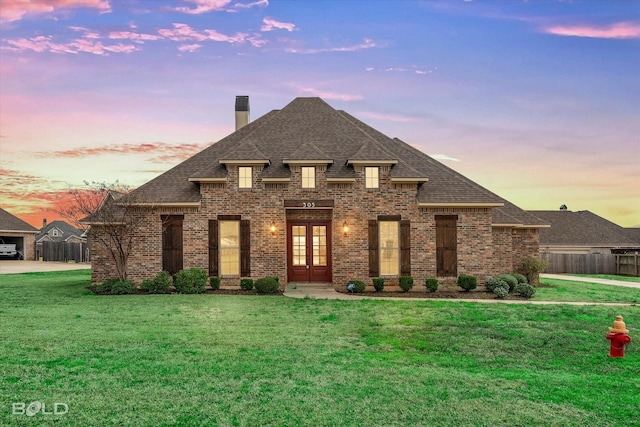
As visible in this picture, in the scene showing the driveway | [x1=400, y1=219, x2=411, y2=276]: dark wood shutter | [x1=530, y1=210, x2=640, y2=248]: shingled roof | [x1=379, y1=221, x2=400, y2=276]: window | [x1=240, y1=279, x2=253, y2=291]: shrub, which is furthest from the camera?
[x1=530, y1=210, x2=640, y2=248]: shingled roof

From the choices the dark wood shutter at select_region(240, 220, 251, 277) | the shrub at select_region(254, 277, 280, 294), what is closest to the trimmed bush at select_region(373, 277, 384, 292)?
the shrub at select_region(254, 277, 280, 294)

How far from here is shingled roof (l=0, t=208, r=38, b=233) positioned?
157 feet

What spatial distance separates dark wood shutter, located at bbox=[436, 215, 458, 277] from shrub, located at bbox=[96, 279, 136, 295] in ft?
40.1

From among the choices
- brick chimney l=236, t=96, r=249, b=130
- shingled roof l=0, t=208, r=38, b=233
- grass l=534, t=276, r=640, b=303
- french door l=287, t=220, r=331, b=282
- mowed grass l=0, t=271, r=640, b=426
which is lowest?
grass l=534, t=276, r=640, b=303

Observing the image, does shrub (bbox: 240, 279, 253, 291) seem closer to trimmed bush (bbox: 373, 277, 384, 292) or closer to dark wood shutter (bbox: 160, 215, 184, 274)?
dark wood shutter (bbox: 160, 215, 184, 274)

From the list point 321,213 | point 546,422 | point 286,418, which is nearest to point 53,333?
point 286,418

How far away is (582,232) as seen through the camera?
4066 cm

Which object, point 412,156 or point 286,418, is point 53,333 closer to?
point 286,418

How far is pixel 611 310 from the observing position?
48.5ft

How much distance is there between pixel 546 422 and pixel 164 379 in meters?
5.27

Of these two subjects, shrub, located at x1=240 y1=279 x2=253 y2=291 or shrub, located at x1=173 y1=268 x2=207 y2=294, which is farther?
shrub, located at x1=240 y1=279 x2=253 y2=291

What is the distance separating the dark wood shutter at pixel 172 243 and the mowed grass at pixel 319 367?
18.9ft

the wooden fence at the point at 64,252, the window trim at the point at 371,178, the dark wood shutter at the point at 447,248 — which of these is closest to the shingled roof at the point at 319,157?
the window trim at the point at 371,178

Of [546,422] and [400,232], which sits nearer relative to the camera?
[546,422]
